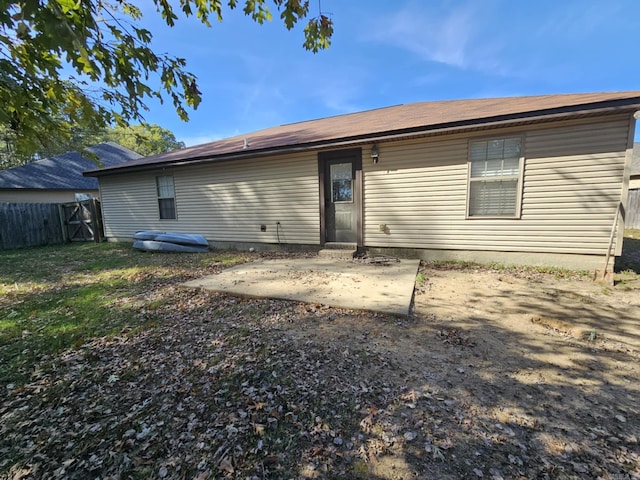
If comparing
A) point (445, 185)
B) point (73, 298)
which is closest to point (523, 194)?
point (445, 185)

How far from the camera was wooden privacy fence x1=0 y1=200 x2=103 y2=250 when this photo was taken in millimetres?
9781

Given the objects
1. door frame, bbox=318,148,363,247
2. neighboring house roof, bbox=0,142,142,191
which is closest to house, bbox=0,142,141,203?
neighboring house roof, bbox=0,142,142,191

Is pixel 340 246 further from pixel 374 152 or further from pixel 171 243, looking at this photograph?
pixel 171 243

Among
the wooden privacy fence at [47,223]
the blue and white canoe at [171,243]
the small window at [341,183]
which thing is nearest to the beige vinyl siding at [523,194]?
the small window at [341,183]

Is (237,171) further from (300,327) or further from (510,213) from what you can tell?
(510,213)

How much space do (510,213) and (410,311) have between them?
3663mm

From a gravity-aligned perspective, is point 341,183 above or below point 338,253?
above

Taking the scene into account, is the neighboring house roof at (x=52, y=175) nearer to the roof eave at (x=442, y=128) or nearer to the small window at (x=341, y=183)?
the roof eave at (x=442, y=128)

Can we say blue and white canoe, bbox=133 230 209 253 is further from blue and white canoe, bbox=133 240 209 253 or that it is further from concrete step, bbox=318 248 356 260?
concrete step, bbox=318 248 356 260

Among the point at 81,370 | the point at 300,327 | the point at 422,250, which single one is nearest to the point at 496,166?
the point at 422,250

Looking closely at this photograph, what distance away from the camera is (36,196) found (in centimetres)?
1563

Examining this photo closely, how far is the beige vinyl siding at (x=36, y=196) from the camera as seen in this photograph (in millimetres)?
14836

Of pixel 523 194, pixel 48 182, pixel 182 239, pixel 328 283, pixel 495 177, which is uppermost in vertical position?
pixel 48 182

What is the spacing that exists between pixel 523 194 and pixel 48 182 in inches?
861
